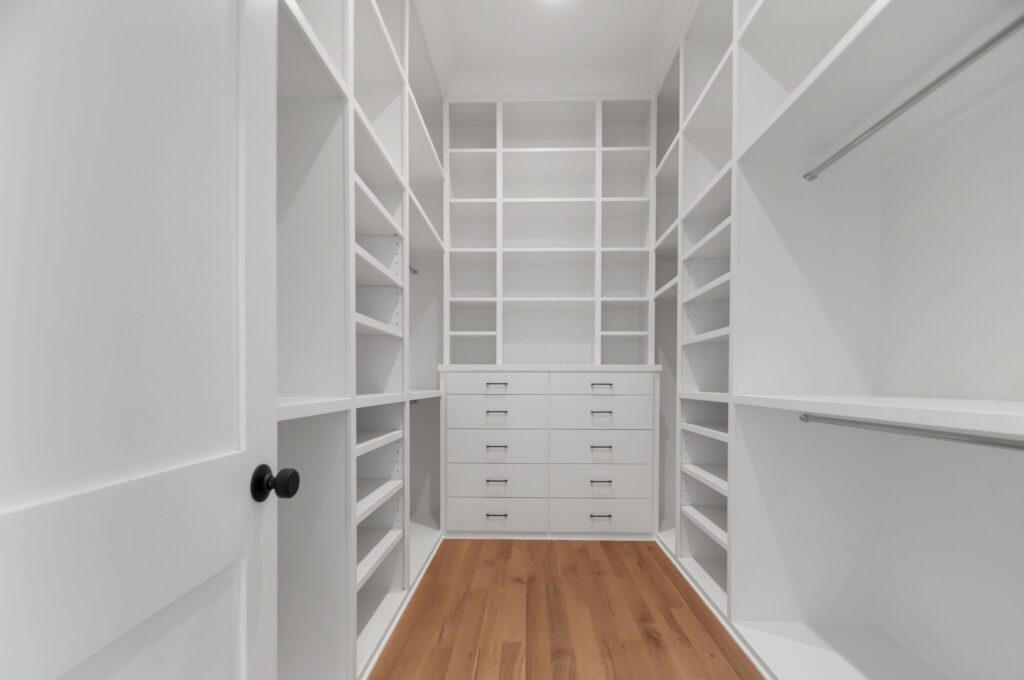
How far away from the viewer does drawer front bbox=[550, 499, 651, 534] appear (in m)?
2.72

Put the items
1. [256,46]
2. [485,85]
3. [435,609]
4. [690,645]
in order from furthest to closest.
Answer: [485,85] < [435,609] < [690,645] < [256,46]

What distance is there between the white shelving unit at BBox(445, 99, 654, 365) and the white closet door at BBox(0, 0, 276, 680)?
95.4 inches

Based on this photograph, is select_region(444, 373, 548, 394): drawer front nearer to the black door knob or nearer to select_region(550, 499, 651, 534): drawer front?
select_region(550, 499, 651, 534): drawer front

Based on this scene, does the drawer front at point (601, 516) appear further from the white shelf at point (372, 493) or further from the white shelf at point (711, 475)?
the white shelf at point (372, 493)

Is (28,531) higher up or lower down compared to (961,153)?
lower down

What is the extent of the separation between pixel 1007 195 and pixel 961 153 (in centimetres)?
19

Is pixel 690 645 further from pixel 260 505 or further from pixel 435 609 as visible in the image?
pixel 260 505

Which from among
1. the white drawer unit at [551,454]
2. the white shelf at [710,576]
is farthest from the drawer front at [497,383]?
the white shelf at [710,576]

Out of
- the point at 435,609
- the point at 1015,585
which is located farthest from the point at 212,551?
the point at 1015,585

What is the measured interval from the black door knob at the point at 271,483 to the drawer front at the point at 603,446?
7.00 feet

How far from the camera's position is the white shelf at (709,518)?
6.34ft

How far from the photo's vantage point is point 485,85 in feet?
9.64

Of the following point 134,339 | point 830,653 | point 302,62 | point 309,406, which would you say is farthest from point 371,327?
point 830,653

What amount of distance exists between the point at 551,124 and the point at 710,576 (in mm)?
2666
